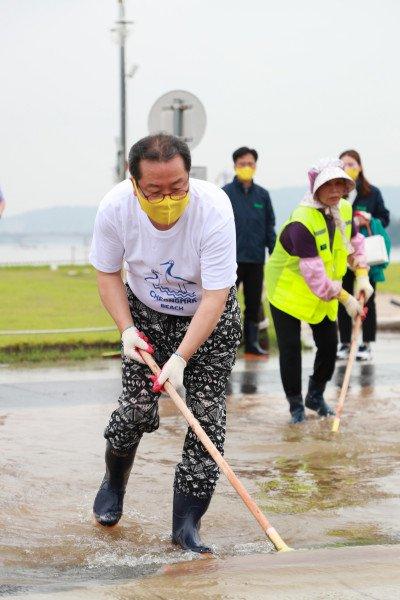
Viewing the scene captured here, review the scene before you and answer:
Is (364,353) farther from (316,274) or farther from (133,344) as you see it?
(133,344)

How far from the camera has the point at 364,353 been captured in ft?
38.9

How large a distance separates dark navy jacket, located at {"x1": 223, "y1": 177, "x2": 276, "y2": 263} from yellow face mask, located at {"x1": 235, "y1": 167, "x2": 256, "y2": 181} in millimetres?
127

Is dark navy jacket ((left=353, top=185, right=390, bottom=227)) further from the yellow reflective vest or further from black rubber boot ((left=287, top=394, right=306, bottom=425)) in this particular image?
black rubber boot ((left=287, top=394, right=306, bottom=425))

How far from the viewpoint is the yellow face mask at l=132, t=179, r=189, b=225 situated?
484 cm

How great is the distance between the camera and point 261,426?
8375mm

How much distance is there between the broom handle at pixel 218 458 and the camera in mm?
4938

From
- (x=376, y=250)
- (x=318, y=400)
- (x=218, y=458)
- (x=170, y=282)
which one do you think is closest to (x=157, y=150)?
(x=170, y=282)

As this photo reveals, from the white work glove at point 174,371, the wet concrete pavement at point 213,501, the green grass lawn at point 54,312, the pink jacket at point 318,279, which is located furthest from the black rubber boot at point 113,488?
the green grass lawn at point 54,312

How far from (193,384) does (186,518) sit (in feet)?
1.90

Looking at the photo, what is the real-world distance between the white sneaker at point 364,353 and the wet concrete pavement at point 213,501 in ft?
→ 6.11

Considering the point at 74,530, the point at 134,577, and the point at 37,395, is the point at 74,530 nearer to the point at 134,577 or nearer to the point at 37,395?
the point at 134,577

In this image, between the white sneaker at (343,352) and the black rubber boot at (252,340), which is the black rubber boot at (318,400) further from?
the black rubber boot at (252,340)

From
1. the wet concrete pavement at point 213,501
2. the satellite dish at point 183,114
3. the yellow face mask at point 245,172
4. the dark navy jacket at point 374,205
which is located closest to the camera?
the wet concrete pavement at point 213,501

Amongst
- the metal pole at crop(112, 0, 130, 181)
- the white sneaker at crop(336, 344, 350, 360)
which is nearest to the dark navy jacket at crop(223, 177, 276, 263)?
the white sneaker at crop(336, 344, 350, 360)
